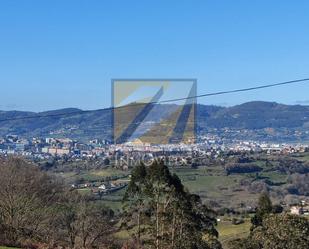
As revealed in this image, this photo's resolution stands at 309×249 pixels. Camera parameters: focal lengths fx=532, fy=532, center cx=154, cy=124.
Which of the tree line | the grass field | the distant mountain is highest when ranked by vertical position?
the distant mountain

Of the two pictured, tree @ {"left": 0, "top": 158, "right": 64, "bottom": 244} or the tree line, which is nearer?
the tree line

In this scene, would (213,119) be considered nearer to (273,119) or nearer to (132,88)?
(273,119)

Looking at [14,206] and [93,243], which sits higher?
[14,206]

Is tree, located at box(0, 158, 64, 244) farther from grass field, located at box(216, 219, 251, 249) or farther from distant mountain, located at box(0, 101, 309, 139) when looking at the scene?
grass field, located at box(216, 219, 251, 249)

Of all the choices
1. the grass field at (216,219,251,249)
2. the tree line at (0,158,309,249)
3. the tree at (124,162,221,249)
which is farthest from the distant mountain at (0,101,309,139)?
the grass field at (216,219,251,249)

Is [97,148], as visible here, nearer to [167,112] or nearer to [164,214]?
[167,112]

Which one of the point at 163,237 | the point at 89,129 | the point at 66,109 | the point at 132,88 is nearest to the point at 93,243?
the point at 163,237

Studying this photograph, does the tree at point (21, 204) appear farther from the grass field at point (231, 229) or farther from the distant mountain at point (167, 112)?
the grass field at point (231, 229)

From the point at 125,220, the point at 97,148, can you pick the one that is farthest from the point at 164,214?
the point at 97,148
